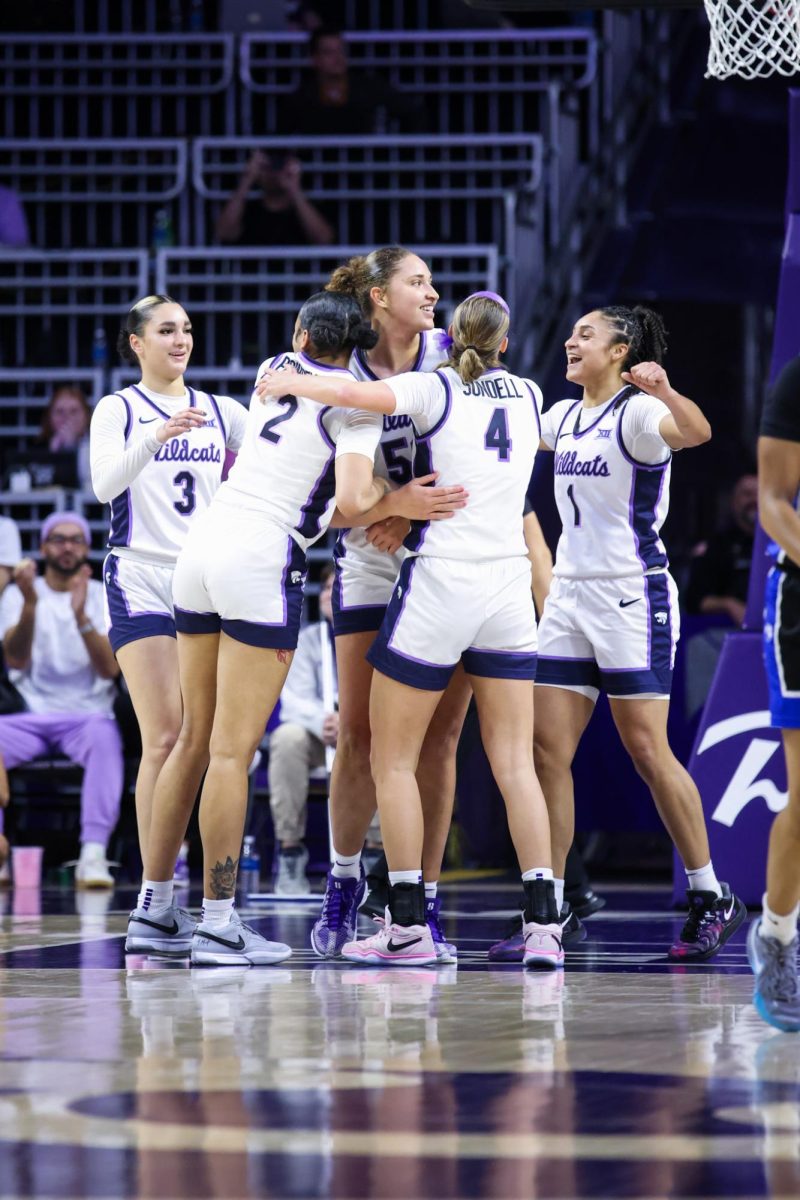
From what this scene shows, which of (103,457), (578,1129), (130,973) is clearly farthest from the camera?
(103,457)

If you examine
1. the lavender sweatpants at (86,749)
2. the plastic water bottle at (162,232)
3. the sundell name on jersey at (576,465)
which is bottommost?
the lavender sweatpants at (86,749)

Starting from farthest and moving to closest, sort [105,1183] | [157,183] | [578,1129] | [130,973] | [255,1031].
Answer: [157,183] → [130,973] → [255,1031] → [578,1129] → [105,1183]

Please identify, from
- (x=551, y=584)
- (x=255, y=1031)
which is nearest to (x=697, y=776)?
(x=551, y=584)

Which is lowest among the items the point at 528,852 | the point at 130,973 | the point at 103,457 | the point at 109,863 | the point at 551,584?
the point at 109,863

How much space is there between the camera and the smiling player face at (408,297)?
569cm

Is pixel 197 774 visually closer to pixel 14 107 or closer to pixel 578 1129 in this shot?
pixel 578 1129

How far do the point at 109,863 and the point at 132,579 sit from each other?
3389 mm

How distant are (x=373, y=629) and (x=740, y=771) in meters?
2.37

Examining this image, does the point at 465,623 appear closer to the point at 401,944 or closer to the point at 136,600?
the point at 401,944

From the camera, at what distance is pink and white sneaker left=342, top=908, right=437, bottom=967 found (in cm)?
538

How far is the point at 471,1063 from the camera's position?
371cm

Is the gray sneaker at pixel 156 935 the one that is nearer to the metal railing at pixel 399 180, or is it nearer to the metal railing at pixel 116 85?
the metal railing at pixel 399 180

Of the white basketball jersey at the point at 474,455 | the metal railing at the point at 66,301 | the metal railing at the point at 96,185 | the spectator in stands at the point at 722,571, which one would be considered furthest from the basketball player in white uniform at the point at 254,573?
the metal railing at the point at 96,185

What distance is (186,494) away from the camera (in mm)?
6285
